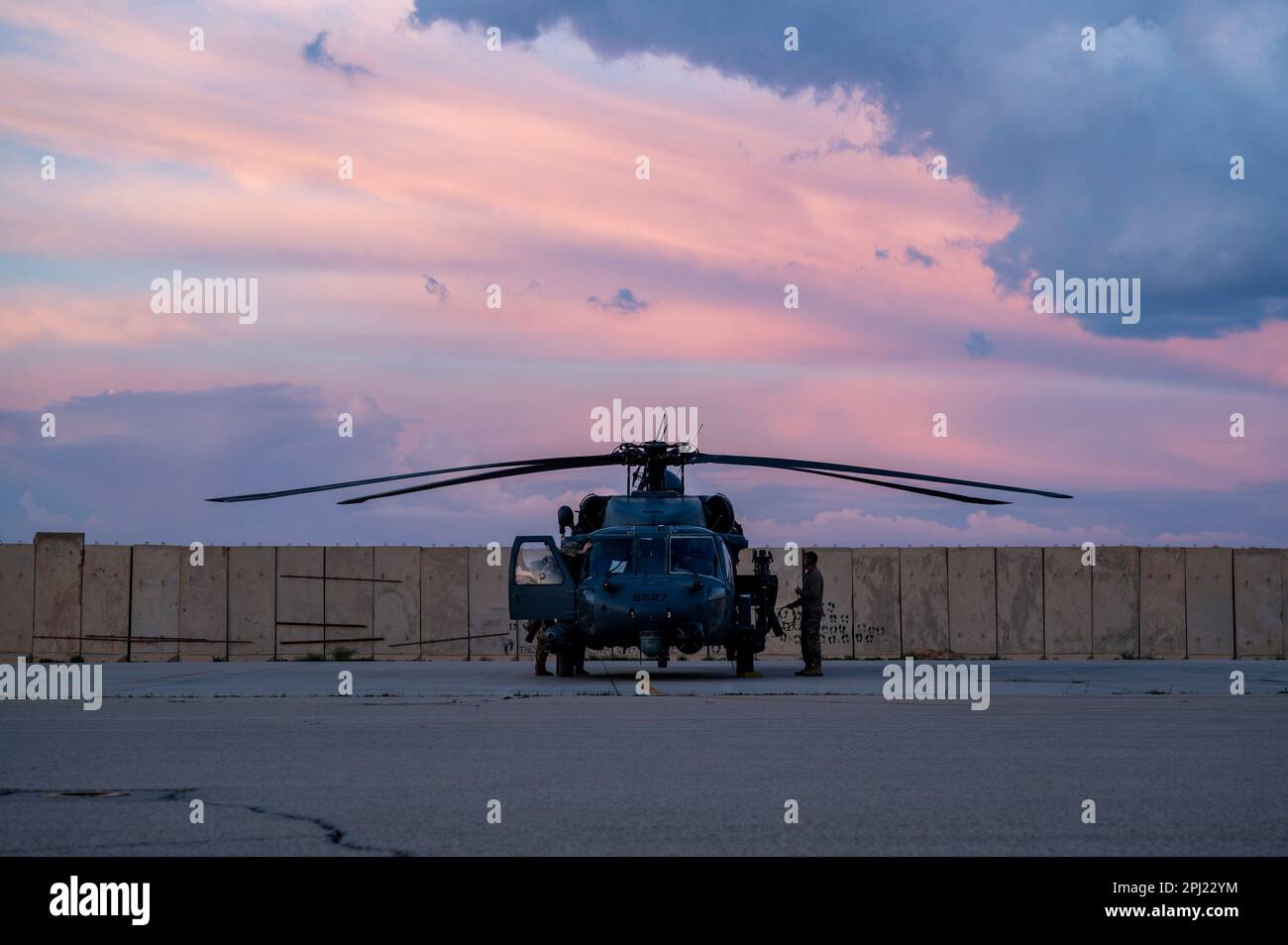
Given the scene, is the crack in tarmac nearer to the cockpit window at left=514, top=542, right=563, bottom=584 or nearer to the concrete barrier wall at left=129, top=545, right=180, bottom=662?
the cockpit window at left=514, top=542, right=563, bottom=584

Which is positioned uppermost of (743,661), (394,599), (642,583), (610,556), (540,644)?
(610,556)

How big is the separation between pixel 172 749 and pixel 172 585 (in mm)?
19851

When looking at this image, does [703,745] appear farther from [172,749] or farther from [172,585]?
[172,585]

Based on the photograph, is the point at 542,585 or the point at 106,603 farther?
the point at 106,603

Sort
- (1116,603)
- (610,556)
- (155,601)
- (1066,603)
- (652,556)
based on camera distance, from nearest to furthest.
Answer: (652,556)
(610,556)
(155,601)
(1066,603)
(1116,603)

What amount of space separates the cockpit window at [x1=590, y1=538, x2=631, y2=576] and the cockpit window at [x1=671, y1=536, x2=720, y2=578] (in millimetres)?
644

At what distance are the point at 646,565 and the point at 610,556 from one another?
0.54 m

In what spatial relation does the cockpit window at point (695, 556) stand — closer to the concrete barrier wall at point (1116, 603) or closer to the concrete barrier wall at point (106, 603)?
the concrete barrier wall at point (1116, 603)

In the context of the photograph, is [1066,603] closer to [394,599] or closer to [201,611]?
[394,599]

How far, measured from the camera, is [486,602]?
96.7 feet

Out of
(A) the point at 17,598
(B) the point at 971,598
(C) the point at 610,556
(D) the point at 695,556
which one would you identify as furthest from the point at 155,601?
(B) the point at 971,598
